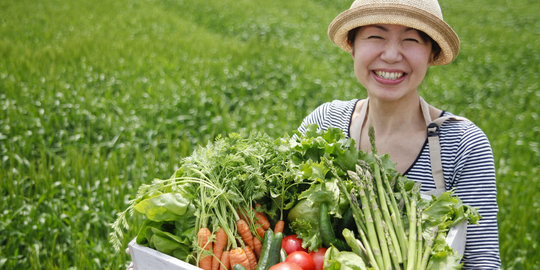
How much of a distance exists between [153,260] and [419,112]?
1.88 meters

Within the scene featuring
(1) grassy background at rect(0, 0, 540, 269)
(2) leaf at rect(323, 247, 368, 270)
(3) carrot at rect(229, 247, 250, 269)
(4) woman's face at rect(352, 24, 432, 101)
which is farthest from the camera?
(1) grassy background at rect(0, 0, 540, 269)

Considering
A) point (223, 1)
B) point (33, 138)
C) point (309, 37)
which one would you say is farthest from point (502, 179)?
point (223, 1)

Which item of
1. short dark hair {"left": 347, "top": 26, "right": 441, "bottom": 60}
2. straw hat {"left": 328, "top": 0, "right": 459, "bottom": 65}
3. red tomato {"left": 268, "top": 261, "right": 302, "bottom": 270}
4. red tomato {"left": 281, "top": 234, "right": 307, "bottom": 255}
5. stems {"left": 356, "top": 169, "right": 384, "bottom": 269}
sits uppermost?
straw hat {"left": 328, "top": 0, "right": 459, "bottom": 65}

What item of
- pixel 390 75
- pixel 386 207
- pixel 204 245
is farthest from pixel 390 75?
pixel 204 245

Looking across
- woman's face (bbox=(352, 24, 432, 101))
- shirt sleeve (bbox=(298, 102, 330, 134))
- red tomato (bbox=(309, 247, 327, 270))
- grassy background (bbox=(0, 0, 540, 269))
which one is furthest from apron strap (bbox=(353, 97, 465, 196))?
grassy background (bbox=(0, 0, 540, 269))

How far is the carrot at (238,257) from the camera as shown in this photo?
1.67m

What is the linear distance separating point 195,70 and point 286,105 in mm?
2163

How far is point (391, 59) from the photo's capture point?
2.19m

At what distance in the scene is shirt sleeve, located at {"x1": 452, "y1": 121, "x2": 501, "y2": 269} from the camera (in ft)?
6.86

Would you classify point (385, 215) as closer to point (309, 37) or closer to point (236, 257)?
point (236, 257)

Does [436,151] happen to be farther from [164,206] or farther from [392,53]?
[164,206]

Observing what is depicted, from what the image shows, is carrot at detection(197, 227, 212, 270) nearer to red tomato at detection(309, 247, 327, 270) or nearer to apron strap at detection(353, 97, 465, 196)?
red tomato at detection(309, 247, 327, 270)

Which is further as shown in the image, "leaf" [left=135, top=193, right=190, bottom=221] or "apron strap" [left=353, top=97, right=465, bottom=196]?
"apron strap" [left=353, top=97, right=465, bottom=196]

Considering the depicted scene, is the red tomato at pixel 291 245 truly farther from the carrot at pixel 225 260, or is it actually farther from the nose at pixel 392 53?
the nose at pixel 392 53
